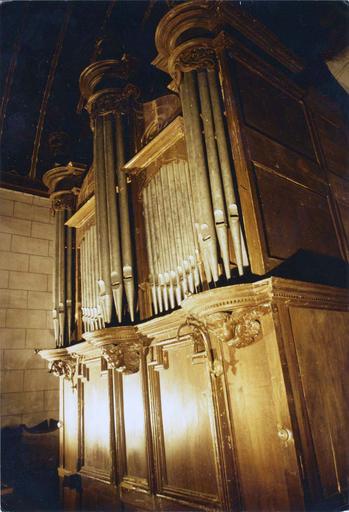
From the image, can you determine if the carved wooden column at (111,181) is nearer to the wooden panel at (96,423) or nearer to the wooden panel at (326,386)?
the wooden panel at (96,423)

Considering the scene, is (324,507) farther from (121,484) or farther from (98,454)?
(98,454)

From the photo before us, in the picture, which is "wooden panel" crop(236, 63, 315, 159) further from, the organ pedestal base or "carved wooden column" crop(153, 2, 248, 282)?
the organ pedestal base

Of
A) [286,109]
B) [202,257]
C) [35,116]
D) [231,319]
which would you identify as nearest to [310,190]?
[286,109]

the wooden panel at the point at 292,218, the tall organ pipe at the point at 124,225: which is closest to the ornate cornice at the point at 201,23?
the tall organ pipe at the point at 124,225

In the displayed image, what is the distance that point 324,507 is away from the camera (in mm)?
2559

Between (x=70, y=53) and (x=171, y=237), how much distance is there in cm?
429

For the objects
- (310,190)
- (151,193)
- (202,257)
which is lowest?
(202,257)

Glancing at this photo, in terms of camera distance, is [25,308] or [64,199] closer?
[64,199]

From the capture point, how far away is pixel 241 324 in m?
2.87

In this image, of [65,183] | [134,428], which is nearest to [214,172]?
[134,428]

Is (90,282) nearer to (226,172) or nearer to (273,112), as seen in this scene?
(226,172)

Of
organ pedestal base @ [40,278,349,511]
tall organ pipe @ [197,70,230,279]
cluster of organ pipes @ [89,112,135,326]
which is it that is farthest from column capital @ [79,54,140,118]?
organ pedestal base @ [40,278,349,511]

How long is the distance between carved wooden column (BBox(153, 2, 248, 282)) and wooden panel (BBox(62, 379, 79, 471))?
334cm

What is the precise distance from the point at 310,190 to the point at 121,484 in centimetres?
376
